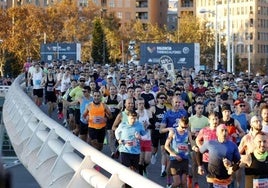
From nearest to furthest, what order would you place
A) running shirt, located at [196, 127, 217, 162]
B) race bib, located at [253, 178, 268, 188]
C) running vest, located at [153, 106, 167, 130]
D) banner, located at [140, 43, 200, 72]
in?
race bib, located at [253, 178, 268, 188]
running shirt, located at [196, 127, 217, 162]
running vest, located at [153, 106, 167, 130]
banner, located at [140, 43, 200, 72]

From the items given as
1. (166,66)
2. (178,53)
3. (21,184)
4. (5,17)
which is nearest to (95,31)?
(5,17)

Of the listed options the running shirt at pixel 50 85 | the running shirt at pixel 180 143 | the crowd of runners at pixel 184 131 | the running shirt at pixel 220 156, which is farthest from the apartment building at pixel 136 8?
the running shirt at pixel 220 156

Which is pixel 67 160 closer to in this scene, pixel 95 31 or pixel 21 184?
pixel 21 184

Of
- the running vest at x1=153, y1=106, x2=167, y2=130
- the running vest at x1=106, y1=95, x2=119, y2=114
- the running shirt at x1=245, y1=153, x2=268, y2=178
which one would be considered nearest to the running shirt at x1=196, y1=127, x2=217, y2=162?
the running shirt at x1=245, y1=153, x2=268, y2=178

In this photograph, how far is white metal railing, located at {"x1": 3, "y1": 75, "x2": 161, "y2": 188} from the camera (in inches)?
265

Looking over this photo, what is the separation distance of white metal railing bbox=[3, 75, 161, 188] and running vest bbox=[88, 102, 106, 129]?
1280 millimetres

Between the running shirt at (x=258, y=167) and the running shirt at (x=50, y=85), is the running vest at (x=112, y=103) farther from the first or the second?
the running shirt at (x=50, y=85)

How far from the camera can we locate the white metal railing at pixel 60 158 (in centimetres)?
672

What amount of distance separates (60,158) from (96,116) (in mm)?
6998

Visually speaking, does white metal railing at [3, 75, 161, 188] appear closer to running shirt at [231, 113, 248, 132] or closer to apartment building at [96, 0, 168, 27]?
running shirt at [231, 113, 248, 132]

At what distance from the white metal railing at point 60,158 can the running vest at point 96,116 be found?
1.28 metres

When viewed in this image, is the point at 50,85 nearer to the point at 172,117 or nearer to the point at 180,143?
the point at 172,117

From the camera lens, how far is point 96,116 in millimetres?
16375

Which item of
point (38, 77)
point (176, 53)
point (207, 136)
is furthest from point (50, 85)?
point (176, 53)
